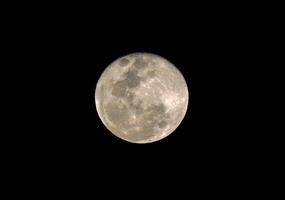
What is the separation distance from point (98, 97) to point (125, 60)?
85 cm

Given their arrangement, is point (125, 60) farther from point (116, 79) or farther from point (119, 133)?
point (119, 133)

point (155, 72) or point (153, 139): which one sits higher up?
point (155, 72)

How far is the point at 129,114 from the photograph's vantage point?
7551 mm

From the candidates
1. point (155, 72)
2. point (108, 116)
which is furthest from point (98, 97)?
point (155, 72)

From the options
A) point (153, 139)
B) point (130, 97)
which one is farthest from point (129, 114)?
point (153, 139)

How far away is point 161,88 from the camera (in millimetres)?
7535

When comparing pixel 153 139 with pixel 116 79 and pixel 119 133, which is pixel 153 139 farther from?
pixel 116 79

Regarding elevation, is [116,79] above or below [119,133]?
above

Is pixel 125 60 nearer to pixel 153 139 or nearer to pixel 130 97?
pixel 130 97

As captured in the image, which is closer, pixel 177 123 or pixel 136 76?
pixel 136 76

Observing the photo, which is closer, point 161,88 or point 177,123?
point 161,88

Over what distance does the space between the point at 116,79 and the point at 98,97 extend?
567 millimetres

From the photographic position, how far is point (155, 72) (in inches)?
301

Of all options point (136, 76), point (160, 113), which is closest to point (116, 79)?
point (136, 76)
